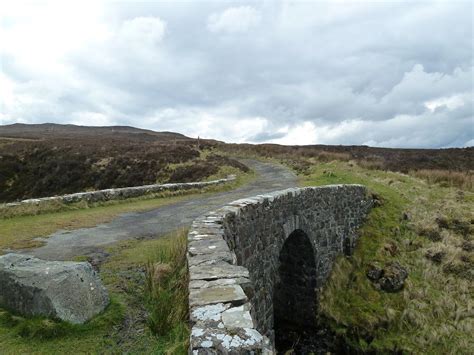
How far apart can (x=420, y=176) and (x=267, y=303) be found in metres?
20.9

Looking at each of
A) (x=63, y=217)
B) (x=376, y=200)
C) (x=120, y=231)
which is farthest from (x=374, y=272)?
(x=63, y=217)

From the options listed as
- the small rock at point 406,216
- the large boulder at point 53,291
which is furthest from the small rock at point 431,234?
the large boulder at point 53,291

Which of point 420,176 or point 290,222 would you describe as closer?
point 290,222

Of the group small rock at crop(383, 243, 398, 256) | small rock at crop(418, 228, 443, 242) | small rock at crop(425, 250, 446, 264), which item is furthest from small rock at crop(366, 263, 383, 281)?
small rock at crop(418, 228, 443, 242)

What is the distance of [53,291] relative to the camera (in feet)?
14.0

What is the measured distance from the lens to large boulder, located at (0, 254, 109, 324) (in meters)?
4.25

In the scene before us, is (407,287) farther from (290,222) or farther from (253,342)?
(253,342)

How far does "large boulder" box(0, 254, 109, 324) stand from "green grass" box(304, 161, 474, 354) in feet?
30.6

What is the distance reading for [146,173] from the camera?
2902cm

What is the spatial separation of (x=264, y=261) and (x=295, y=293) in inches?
215

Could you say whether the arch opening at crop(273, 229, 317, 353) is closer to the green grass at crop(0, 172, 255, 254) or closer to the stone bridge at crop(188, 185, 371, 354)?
the stone bridge at crop(188, 185, 371, 354)

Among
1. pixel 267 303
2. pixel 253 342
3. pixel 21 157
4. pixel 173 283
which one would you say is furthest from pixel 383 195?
pixel 21 157

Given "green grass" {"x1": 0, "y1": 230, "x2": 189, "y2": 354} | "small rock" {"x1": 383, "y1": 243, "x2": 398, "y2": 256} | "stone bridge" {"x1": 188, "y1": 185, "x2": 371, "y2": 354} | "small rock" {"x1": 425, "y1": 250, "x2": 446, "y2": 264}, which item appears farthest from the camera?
A: "small rock" {"x1": 383, "y1": 243, "x2": 398, "y2": 256}

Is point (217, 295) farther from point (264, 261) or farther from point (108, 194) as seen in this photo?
point (108, 194)
